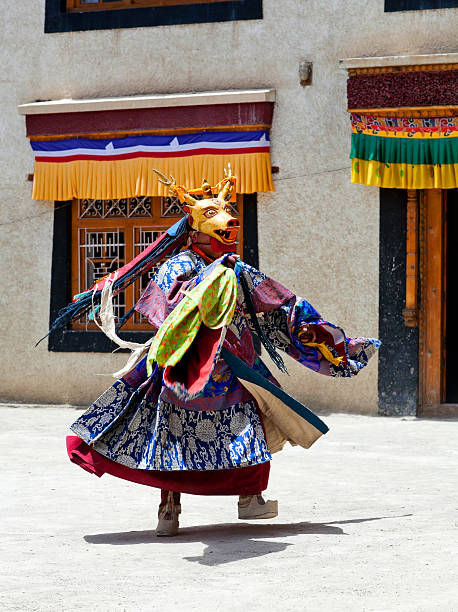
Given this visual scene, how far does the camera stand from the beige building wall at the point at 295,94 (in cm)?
1048

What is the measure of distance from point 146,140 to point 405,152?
2.60 m

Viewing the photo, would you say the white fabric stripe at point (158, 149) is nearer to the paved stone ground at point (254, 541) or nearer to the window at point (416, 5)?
the window at point (416, 5)

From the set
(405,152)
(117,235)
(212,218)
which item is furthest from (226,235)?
(117,235)

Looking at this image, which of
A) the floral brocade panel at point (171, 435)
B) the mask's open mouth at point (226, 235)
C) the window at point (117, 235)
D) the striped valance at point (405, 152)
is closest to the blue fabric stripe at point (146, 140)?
the window at point (117, 235)

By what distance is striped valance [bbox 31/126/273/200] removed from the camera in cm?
1070

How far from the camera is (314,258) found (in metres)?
10.7

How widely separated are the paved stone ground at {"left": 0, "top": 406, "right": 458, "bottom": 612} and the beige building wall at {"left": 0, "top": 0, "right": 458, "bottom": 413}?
227 centimetres

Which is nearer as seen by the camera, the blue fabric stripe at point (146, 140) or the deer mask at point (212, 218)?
the deer mask at point (212, 218)

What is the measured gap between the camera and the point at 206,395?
5512mm

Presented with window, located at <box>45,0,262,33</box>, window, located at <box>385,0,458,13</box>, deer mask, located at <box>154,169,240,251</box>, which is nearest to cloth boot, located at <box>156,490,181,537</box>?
deer mask, located at <box>154,169,240,251</box>

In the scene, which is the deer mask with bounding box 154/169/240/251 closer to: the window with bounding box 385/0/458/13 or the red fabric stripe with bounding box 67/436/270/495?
the red fabric stripe with bounding box 67/436/270/495

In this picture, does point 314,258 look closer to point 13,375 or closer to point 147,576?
point 13,375

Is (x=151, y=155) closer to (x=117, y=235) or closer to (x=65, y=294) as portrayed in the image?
(x=117, y=235)

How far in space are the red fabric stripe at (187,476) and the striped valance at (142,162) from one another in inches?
214
